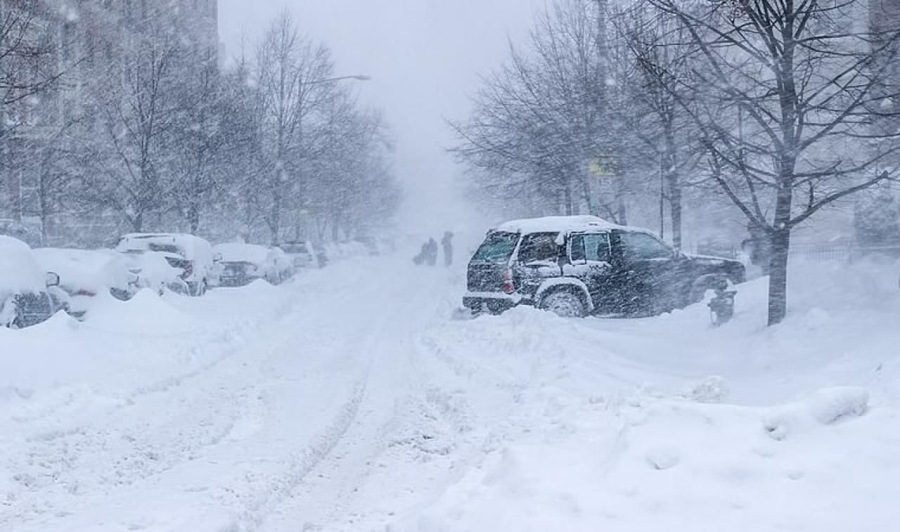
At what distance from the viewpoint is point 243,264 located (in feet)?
84.1

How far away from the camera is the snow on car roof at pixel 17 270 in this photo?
11.5 m

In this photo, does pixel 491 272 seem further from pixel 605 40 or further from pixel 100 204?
pixel 100 204

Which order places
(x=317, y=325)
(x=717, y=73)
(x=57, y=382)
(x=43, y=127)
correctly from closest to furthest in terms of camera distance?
(x=57, y=382) < (x=717, y=73) < (x=317, y=325) < (x=43, y=127)

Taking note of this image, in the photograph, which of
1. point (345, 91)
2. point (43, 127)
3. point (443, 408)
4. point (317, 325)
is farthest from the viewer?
point (345, 91)

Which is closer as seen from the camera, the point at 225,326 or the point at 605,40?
the point at 225,326

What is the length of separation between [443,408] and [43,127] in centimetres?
2042

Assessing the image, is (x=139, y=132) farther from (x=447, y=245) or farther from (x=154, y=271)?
(x=447, y=245)

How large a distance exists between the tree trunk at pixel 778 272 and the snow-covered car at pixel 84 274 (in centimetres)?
1011

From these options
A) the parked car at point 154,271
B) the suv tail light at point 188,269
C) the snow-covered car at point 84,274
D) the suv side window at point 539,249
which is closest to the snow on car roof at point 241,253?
the suv tail light at point 188,269

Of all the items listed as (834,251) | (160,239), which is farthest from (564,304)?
(834,251)

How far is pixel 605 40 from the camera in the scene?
56.0 feet

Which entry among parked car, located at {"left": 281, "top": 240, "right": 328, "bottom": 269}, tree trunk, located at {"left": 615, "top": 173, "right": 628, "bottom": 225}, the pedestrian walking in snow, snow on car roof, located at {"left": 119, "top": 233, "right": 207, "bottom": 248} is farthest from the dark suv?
the pedestrian walking in snow

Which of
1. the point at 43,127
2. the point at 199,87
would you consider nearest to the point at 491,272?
the point at 199,87

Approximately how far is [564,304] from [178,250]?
9479mm
